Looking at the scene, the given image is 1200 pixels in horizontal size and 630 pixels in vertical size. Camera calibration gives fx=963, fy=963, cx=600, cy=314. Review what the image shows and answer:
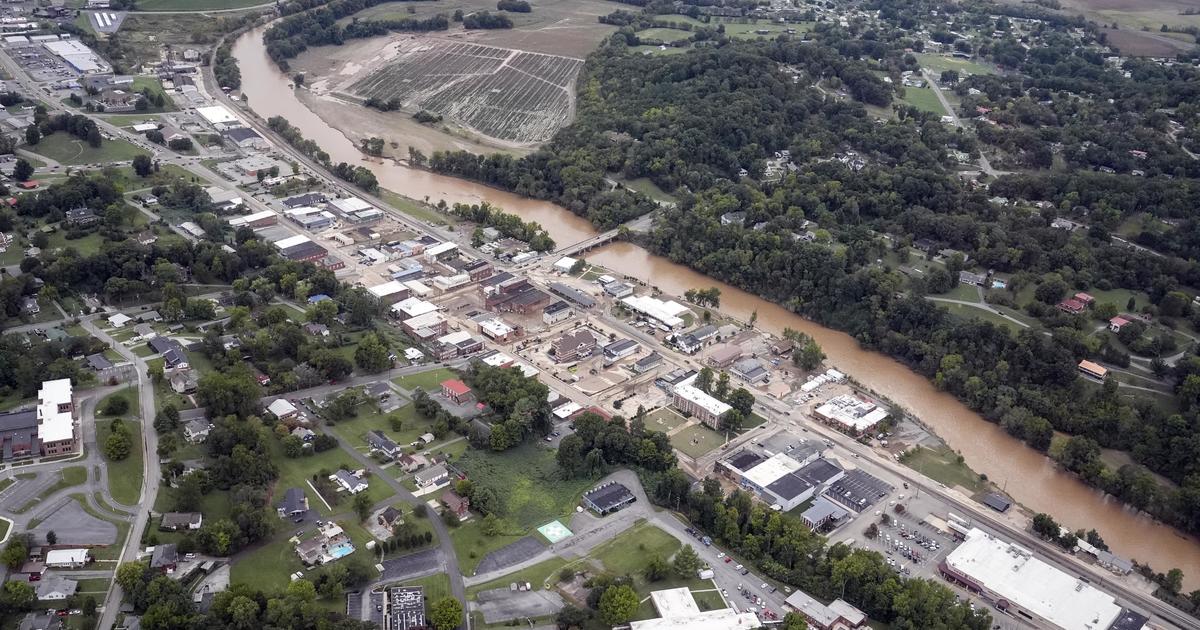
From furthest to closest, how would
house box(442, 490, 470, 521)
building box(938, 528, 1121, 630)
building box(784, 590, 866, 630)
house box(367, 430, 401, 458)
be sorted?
house box(367, 430, 401, 458) < house box(442, 490, 470, 521) < building box(938, 528, 1121, 630) < building box(784, 590, 866, 630)

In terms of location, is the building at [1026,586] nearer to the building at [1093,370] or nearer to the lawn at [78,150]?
the building at [1093,370]

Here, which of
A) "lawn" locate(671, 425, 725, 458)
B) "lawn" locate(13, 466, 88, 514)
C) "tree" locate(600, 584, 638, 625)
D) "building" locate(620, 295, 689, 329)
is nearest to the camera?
"tree" locate(600, 584, 638, 625)

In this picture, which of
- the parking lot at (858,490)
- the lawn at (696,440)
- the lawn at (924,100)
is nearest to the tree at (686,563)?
the lawn at (696,440)

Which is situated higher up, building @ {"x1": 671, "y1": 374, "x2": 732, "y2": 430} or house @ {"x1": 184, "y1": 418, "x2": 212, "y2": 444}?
house @ {"x1": 184, "y1": 418, "x2": 212, "y2": 444}

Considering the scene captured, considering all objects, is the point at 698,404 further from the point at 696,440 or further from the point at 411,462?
the point at 411,462

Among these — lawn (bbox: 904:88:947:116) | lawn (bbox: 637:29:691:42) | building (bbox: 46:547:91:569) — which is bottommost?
building (bbox: 46:547:91:569)

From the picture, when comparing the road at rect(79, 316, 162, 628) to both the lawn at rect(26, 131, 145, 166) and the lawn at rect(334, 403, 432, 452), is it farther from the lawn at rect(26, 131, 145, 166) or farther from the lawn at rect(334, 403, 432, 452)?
the lawn at rect(26, 131, 145, 166)

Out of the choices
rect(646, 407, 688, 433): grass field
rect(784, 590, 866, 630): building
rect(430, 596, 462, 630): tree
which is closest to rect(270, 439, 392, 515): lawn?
rect(430, 596, 462, 630): tree
